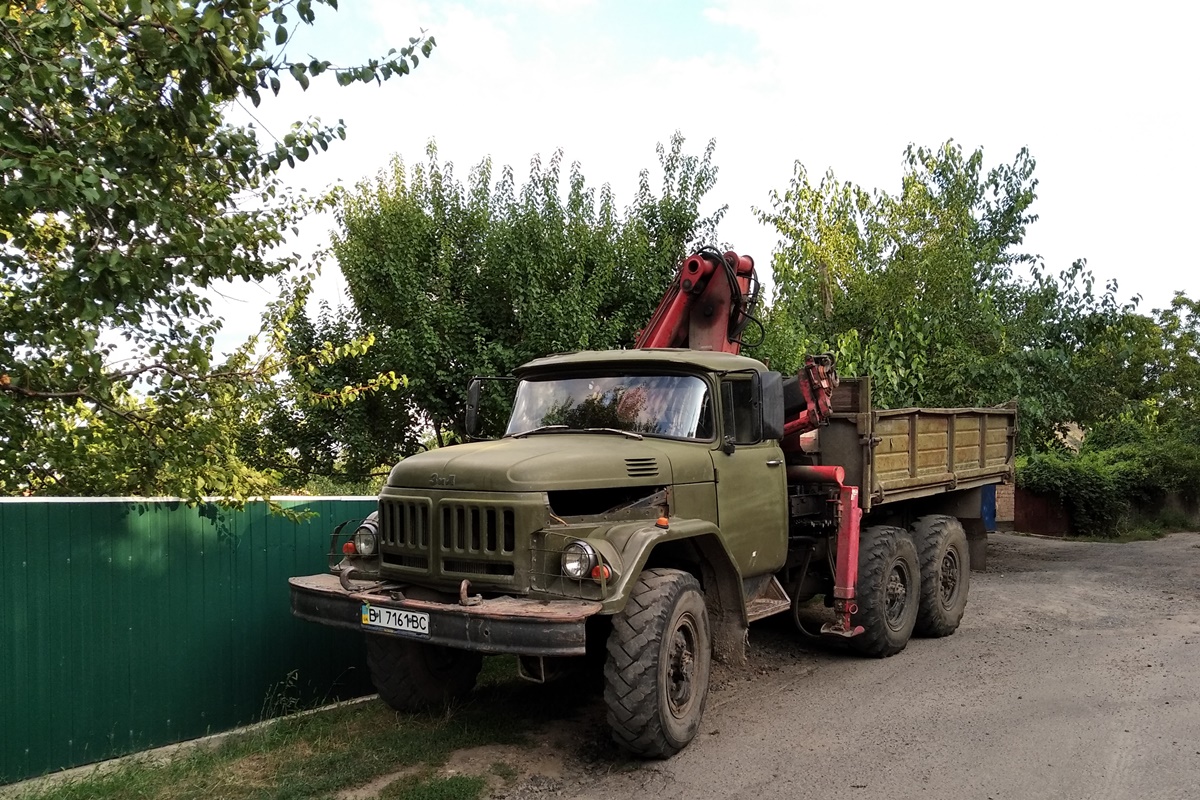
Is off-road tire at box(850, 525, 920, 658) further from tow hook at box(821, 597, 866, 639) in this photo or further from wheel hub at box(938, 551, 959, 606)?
wheel hub at box(938, 551, 959, 606)

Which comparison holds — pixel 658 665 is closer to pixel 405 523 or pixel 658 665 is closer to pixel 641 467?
pixel 641 467

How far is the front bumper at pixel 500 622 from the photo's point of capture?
4.56 meters

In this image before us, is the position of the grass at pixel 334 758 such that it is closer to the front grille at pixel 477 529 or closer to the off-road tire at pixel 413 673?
the off-road tire at pixel 413 673

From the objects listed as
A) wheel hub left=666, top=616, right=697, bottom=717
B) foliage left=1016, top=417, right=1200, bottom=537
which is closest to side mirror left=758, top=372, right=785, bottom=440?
wheel hub left=666, top=616, right=697, bottom=717

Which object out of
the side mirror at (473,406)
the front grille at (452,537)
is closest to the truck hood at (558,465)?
the front grille at (452,537)

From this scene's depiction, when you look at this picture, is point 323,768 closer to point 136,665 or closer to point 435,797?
point 435,797

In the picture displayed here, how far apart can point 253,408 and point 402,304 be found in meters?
5.10

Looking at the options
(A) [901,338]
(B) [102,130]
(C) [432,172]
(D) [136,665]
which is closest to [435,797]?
(D) [136,665]

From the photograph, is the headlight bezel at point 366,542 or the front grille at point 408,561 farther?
the headlight bezel at point 366,542

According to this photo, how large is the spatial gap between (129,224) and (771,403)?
4071 mm

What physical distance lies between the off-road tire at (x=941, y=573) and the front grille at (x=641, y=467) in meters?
4.07

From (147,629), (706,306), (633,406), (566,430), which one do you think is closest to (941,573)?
(706,306)

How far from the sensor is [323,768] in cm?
511

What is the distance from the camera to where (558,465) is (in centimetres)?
517
